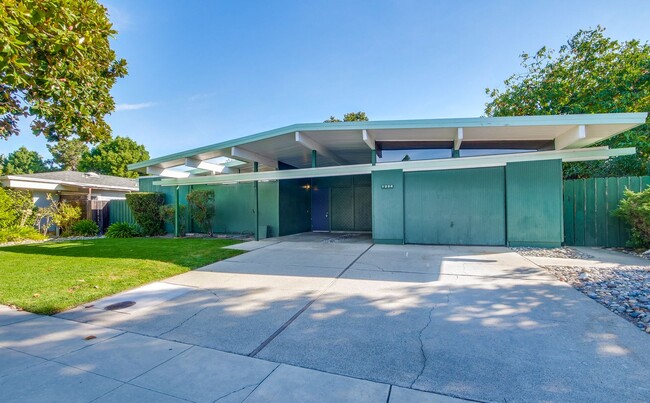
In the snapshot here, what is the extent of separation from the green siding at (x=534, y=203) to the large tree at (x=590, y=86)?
19.1 ft

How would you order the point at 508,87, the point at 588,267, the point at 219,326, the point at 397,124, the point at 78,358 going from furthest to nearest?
the point at 508,87, the point at 397,124, the point at 588,267, the point at 219,326, the point at 78,358

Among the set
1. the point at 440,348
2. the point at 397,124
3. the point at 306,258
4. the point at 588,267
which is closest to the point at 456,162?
the point at 397,124

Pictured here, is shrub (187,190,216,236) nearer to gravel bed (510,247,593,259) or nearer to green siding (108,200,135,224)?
green siding (108,200,135,224)

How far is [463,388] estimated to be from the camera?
200cm

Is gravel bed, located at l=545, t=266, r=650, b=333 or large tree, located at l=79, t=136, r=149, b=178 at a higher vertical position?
large tree, located at l=79, t=136, r=149, b=178

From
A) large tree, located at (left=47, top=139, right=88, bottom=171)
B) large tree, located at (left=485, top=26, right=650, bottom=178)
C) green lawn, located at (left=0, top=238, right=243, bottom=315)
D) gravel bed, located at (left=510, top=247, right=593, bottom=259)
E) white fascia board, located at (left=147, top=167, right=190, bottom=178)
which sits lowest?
green lawn, located at (left=0, top=238, right=243, bottom=315)

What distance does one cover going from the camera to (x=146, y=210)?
1177cm

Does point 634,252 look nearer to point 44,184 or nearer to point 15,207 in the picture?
point 15,207

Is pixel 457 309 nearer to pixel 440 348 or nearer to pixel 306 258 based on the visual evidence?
pixel 440 348

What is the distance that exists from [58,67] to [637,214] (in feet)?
39.8

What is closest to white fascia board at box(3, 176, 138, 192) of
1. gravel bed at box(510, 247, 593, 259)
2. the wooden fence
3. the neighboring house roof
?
the neighboring house roof

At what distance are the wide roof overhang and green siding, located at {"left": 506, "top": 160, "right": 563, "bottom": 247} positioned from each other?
95 centimetres

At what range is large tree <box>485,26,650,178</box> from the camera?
34.7ft

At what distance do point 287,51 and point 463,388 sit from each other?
11237 mm
